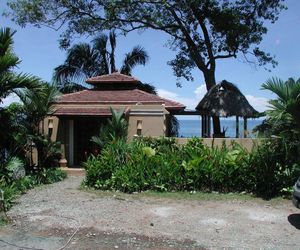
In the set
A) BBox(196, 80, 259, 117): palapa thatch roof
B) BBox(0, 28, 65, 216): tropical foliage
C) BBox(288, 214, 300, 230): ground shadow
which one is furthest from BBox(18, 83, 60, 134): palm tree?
BBox(288, 214, 300, 230): ground shadow

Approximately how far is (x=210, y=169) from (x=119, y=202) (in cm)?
272

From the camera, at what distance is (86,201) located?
33.6 ft

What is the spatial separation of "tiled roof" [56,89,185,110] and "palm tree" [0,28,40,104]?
614 cm

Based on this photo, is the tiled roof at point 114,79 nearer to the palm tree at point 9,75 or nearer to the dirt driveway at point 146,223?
the palm tree at point 9,75

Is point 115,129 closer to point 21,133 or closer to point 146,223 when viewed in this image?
point 21,133

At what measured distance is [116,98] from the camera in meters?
18.5

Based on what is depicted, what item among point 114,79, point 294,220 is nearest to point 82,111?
point 114,79

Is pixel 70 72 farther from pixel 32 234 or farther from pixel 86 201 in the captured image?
pixel 32 234

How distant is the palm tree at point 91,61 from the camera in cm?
2575

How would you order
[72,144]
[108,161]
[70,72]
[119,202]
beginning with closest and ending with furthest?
[119,202] → [108,161] → [72,144] → [70,72]

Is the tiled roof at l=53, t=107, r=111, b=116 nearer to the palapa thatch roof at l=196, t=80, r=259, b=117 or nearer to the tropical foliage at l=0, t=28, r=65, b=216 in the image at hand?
the tropical foliage at l=0, t=28, r=65, b=216

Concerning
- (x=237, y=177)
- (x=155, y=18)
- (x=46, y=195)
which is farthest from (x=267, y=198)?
(x=155, y=18)

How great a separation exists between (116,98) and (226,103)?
15.3 feet

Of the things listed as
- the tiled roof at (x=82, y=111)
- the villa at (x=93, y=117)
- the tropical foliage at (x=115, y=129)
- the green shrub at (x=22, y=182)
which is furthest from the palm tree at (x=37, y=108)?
the tiled roof at (x=82, y=111)
